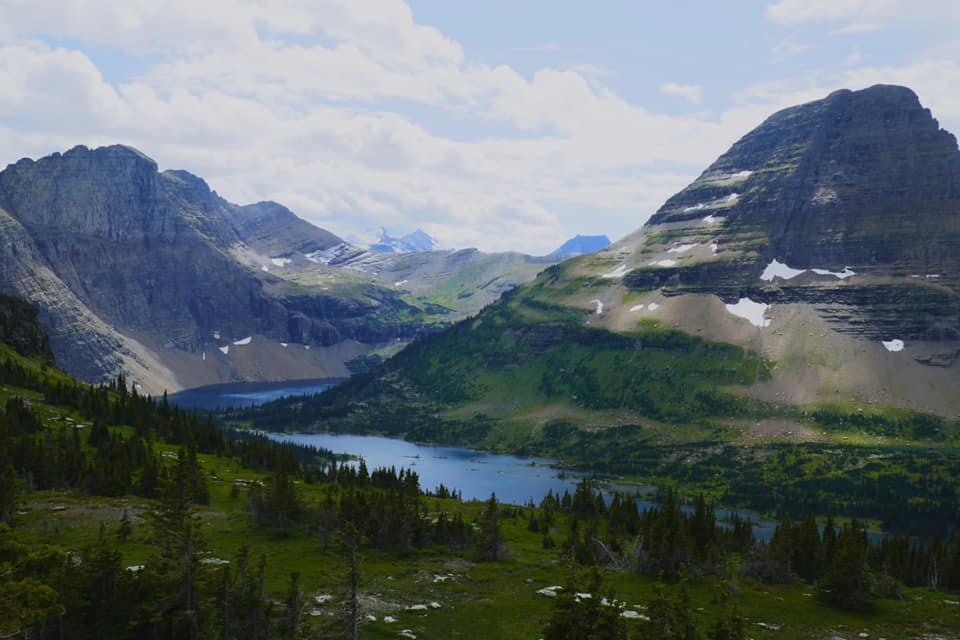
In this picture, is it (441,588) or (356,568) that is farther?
(441,588)

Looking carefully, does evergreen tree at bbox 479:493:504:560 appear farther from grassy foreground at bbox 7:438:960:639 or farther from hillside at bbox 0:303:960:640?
grassy foreground at bbox 7:438:960:639

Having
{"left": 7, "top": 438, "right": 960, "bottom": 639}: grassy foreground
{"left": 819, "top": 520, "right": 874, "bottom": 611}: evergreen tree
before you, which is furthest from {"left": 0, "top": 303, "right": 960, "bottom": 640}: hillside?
{"left": 7, "top": 438, "right": 960, "bottom": 639}: grassy foreground

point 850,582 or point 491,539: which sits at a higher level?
point 850,582

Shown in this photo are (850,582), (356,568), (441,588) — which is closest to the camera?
(356,568)

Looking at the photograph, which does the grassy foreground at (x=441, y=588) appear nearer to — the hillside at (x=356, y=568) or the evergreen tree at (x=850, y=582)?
the hillside at (x=356, y=568)

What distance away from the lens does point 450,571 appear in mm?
75875

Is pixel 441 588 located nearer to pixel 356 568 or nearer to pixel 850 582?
pixel 356 568

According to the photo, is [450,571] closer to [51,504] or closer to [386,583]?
[386,583]

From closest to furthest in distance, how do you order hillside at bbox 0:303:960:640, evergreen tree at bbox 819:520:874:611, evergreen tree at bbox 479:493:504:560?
hillside at bbox 0:303:960:640
evergreen tree at bbox 819:520:874:611
evergreen tree at bbox 479:493:504:560

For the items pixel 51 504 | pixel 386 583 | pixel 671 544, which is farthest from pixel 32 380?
pixel 671 544

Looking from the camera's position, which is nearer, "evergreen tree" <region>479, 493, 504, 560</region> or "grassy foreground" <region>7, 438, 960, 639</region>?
"grassy foreground" <region>7, 438, 960, 639</region>

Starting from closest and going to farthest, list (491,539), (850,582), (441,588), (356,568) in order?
(356,568) → (441,588) → (850,582) → (491,539)

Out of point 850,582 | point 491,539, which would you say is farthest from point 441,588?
point 850,582

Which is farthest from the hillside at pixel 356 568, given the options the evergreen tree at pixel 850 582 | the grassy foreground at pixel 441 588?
the grassy foreground at pixel 441 588
